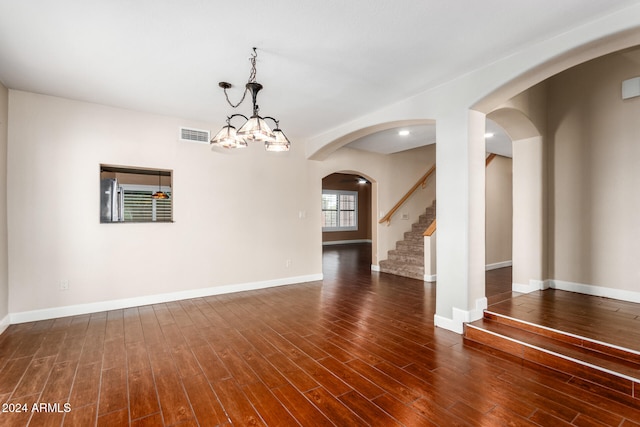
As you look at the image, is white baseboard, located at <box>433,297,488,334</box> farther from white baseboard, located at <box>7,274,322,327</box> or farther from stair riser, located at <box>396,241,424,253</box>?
stair riser, located at <box>396,241,424,253</box>

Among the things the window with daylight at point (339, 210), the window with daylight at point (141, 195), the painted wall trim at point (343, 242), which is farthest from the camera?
A: the window with daylight at point (339, 210)

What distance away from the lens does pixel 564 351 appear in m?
2.47

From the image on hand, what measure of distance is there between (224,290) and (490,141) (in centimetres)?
551

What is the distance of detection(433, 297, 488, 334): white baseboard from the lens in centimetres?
315

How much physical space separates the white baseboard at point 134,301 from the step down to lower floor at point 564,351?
3.35 metres

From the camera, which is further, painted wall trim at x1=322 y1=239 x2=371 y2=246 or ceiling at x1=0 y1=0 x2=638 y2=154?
painted wall trim at x1=322 y1=239 x2=371 y2=246

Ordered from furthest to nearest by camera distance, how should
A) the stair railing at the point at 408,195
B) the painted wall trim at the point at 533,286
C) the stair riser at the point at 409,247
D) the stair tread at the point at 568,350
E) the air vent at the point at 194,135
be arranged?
the stair railing at the point at 408,195
the stair riser at the point at 409,247
the air vent at the point at 194,135
the painted wall trim at the point at 533,286
the stair tread at the point at 568,350

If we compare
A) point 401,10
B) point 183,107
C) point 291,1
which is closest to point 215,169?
Result: point 183,107

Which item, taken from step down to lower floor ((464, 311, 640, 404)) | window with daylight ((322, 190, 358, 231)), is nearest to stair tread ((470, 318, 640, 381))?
step down to lower floor ((464, 311, 640, 404))

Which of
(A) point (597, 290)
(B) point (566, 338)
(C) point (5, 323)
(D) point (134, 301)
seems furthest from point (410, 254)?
(C) point (5, 323)

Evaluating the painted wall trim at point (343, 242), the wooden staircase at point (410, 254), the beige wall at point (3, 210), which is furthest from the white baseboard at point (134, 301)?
the painted wall trim at point (343, 242)

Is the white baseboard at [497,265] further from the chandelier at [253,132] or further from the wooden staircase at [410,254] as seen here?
the chandelier at [253,132]

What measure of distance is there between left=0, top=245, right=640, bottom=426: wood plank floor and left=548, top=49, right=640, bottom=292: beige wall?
2.31 meters

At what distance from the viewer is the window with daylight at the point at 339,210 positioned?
40.9 feet
